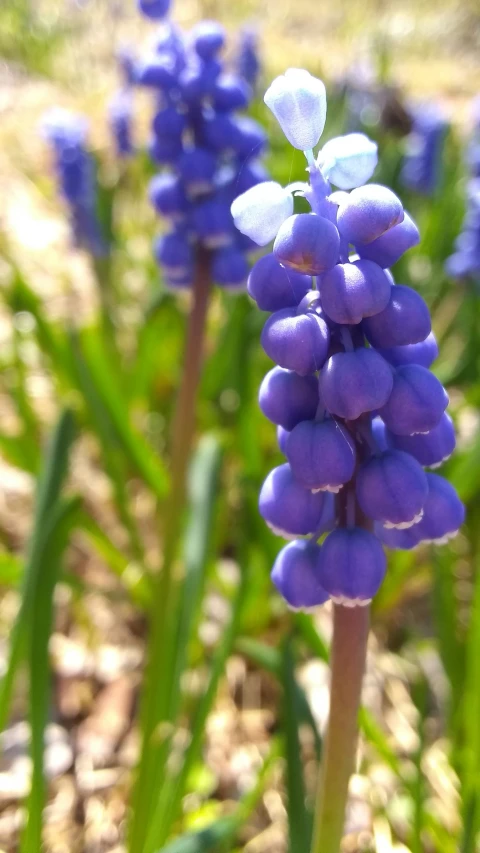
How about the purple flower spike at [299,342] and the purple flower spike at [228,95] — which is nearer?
the purple flower spike at [299,342]

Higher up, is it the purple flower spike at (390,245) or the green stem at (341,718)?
the purple flower spike at (390,245)

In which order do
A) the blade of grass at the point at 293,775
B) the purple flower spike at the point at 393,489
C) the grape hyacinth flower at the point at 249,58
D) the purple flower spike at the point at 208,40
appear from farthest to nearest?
the grape hyacinth flower at the point at 249,58
the purple flower spike at the point at 208,40
the blade of grass at the point at 293,775
the purple flower spike at the point at 393,489

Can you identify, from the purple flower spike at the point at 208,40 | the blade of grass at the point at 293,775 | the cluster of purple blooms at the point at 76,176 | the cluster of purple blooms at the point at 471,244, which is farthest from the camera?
the cluster of purple blooms at the point at 76,176

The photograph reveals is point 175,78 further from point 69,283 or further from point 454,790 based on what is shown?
point 69,283

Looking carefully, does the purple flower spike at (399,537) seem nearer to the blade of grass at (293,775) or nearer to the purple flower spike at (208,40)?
the blade of grass at (293,775)

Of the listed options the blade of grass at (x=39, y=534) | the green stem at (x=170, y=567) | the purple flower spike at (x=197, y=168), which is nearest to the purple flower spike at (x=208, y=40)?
the purple flower spike at (x=197, y=168)

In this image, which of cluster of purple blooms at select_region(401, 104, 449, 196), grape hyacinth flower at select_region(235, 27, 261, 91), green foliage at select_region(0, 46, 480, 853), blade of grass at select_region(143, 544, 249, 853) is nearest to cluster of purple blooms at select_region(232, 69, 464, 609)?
green foliage at select_region(0, 46, 480, 853)

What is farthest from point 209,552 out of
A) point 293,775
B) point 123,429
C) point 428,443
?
point 428,443
